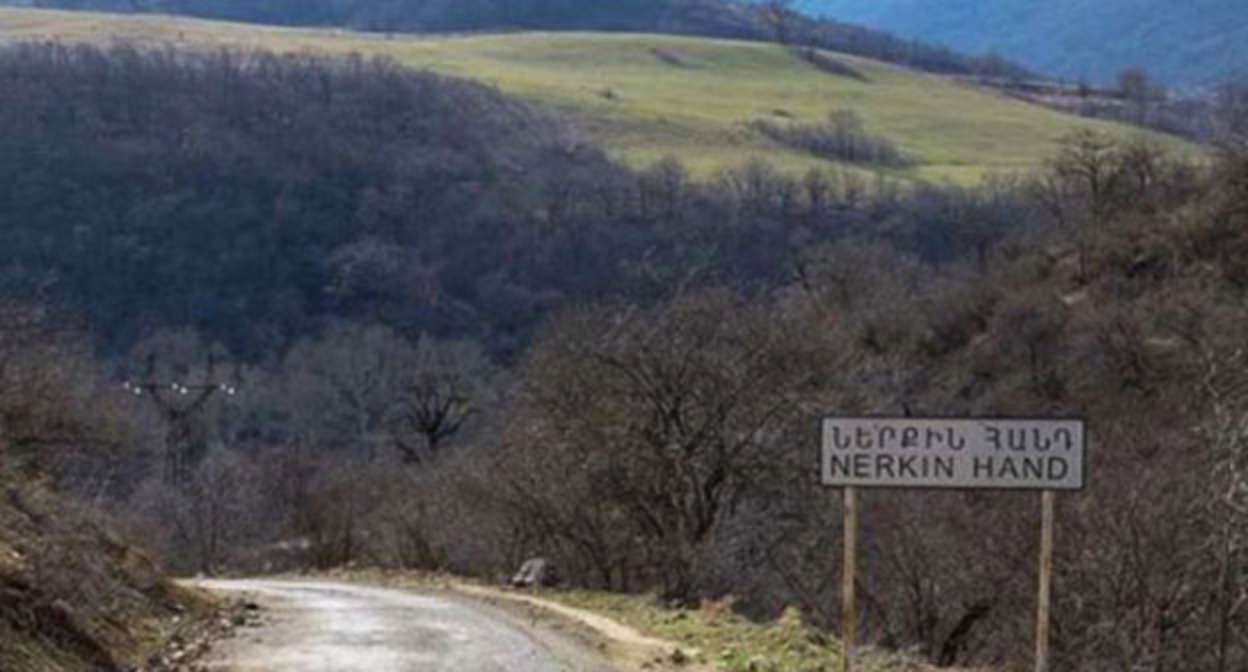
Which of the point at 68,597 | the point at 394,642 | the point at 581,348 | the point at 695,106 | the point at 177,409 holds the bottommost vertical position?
the point at 177,409

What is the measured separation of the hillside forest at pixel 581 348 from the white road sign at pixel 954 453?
5873 millimetres

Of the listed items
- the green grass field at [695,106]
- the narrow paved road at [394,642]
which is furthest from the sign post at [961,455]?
the green grass field at [695,106]

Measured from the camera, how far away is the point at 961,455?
49.6 feet

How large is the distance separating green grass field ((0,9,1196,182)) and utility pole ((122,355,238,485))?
209 feet

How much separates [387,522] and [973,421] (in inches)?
1398

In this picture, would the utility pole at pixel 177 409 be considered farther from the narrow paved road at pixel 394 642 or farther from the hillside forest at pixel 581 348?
the narrow paved road at pixel 394 642

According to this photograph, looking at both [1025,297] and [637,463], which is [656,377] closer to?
[637,463]

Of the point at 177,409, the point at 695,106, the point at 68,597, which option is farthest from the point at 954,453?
the point at 695,106

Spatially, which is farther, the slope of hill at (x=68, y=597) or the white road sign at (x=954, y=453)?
the slope of hill at (x=68, y=597)

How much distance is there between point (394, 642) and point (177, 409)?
5824cm

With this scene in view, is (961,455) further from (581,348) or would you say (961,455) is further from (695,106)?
(695,106)

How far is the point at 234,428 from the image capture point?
8938 centimetres

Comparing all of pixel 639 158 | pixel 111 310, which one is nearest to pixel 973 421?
pixel 111 310

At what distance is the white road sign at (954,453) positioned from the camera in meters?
15.0
